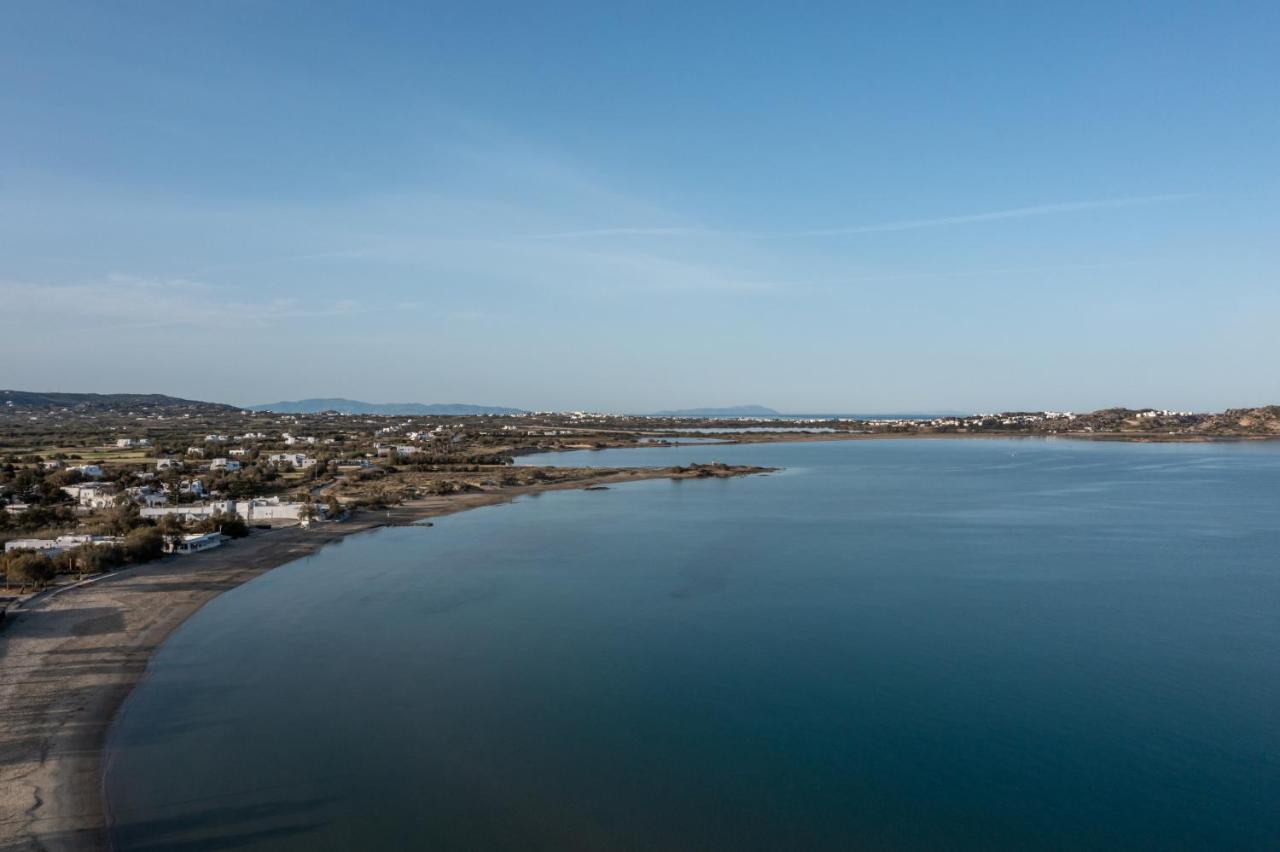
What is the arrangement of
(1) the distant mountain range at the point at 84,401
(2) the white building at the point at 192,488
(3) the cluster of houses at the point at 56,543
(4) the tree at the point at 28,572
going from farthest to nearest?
(1) the distant mountain range at the point at 84,401
(2) the white building at the point at 192,488
(3) the cluster of houses at the point at 56,543
(4) the tree at the point at 28,572

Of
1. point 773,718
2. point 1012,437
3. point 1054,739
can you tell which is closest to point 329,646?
point 773,718

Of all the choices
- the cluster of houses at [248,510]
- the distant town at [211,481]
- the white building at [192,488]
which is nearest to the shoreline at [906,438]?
the distant town at [211,481]

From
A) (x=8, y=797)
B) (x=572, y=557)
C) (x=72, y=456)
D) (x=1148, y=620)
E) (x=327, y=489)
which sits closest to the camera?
(x=8, y=797)

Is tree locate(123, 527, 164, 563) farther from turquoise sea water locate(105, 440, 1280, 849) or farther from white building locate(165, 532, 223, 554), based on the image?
turquoise sea water locate(105, 440, 1280, 849)

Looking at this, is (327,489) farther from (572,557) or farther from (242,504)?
(572,557)

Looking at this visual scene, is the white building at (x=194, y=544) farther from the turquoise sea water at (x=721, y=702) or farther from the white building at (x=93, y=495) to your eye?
the white building at (x=93, y=495)

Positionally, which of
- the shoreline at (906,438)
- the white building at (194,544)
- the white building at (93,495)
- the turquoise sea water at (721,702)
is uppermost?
the shoreline at (906,438)
